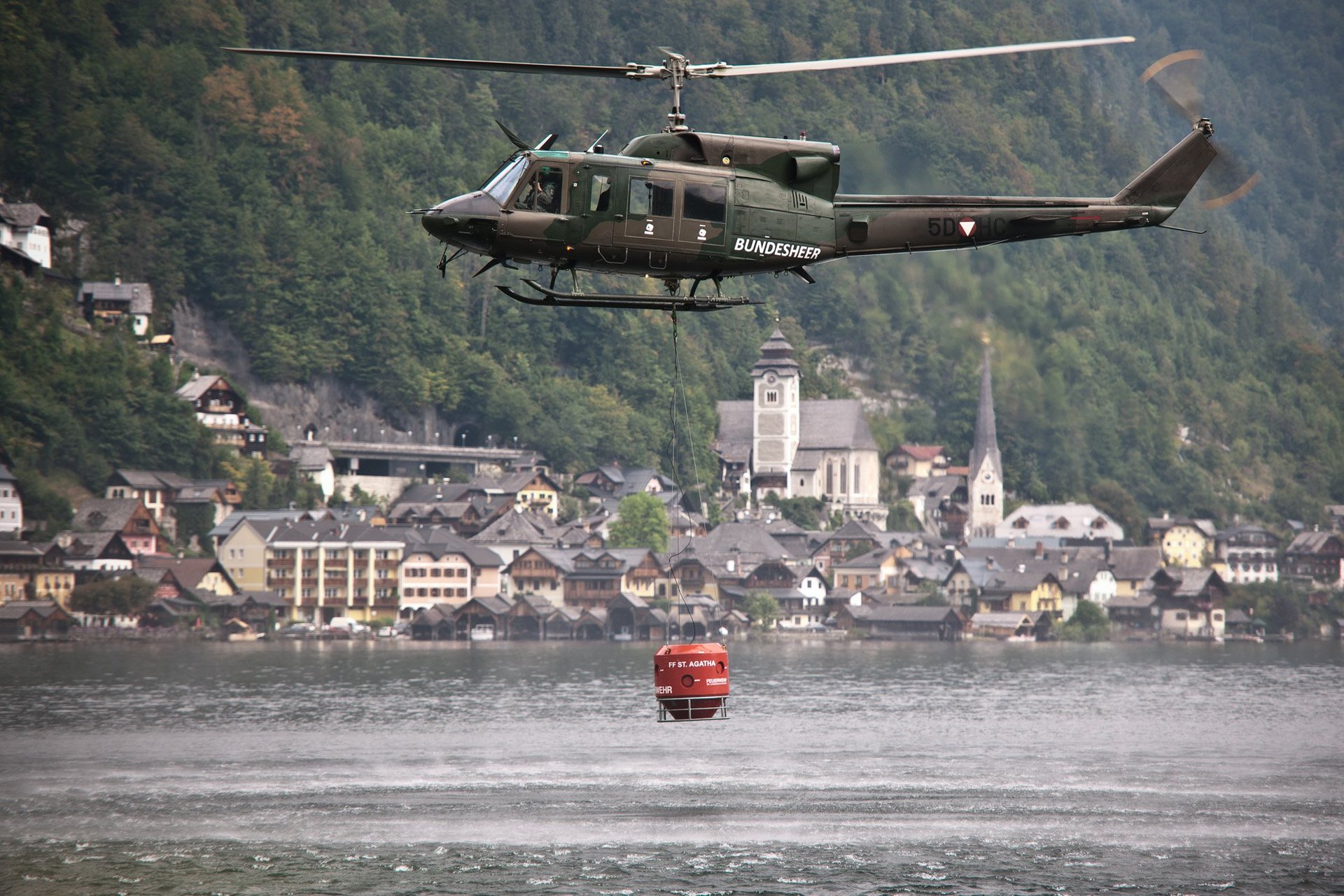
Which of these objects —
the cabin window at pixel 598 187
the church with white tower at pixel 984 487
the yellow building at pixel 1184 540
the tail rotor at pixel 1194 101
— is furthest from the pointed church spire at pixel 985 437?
the cabin window at pixel 598 187

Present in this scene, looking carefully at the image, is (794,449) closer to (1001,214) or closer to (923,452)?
(923,452)

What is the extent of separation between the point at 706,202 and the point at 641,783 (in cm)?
2670

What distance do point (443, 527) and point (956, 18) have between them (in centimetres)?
10185

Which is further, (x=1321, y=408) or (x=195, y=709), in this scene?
(x=1321, y=408)

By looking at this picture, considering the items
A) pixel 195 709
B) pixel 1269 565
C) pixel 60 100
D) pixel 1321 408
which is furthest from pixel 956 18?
pixel 195 709

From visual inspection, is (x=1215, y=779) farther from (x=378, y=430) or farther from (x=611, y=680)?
(x=378, y=430)

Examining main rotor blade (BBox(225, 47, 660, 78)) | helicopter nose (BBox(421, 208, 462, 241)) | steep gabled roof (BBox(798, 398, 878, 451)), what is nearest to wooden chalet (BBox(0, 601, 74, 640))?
steep gabled roof (BBox(798, 398, 878, 451))

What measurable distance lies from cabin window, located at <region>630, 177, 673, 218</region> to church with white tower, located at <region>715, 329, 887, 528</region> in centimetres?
12057

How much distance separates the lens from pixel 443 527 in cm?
11325

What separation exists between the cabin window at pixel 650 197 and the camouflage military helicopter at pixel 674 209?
19mm

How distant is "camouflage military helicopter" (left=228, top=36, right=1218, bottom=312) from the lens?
25.5 metres

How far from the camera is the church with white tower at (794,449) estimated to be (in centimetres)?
14862

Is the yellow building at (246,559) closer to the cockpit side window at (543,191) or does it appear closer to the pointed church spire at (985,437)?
the pointed church spire at (985,437)

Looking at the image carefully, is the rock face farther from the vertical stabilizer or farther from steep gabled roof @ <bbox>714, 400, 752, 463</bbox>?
the vertical stabilizer
